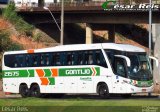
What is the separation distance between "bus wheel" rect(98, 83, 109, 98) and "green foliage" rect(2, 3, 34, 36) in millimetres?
53912

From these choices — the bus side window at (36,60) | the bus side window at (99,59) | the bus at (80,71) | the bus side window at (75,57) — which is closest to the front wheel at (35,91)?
the bus at (80,71)

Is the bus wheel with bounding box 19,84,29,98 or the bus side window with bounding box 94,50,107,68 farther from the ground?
the bus side window with bounding box 94,50,107,68

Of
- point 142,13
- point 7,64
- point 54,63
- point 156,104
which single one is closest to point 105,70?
point 54,63

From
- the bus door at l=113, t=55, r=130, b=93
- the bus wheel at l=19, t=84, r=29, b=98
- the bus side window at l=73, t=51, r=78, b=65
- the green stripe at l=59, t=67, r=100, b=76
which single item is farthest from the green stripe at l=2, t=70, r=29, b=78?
the bus door at l=113, t=55, r=130, b=93

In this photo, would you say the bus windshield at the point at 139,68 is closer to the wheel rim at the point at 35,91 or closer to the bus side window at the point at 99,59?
the bus side window at the point at 99,59

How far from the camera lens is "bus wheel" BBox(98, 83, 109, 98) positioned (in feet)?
118

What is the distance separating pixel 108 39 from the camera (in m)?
98.6

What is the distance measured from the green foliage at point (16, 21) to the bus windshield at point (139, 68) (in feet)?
180

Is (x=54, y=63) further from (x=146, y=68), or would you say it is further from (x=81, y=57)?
(x=146, y=68)

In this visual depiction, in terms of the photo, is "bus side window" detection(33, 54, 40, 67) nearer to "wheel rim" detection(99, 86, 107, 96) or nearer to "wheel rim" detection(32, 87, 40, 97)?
"wheel rim" detection(32, 87, 40, 97)

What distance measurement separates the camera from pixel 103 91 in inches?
1427

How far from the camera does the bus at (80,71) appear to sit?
116 feet

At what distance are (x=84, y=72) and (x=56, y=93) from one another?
135 inches

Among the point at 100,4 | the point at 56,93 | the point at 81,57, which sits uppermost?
the point at 100,4
